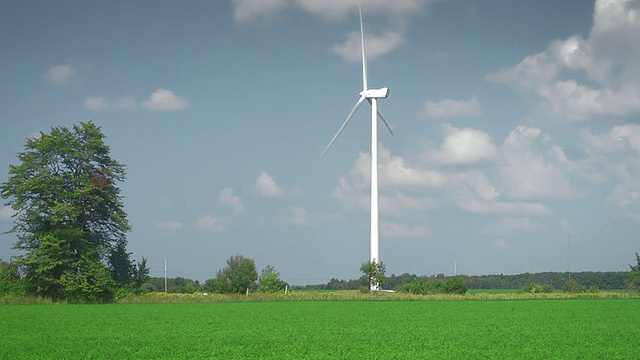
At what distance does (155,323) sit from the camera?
37.8m

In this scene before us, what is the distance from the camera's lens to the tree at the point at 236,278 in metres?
97.0

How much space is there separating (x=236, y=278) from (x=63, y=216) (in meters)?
36.8

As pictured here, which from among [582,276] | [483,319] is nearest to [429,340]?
[483,319]

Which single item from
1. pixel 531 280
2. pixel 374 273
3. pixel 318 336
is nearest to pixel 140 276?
pixel 374 273

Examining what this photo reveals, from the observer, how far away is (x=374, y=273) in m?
79.5

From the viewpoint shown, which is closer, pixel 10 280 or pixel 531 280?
pixel 10 280

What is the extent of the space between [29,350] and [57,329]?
890cm

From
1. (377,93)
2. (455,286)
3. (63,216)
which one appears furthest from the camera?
(455,286)

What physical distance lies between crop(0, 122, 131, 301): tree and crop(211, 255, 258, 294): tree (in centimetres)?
3005

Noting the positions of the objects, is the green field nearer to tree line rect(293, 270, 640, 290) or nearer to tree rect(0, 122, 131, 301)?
tree rect(0, 122, 131, 301)

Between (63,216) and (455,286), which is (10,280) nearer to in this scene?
(63,216)

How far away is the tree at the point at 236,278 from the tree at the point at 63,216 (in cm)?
3005

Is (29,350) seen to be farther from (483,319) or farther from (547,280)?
(547,280)

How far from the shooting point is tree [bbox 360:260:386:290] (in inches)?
3120
